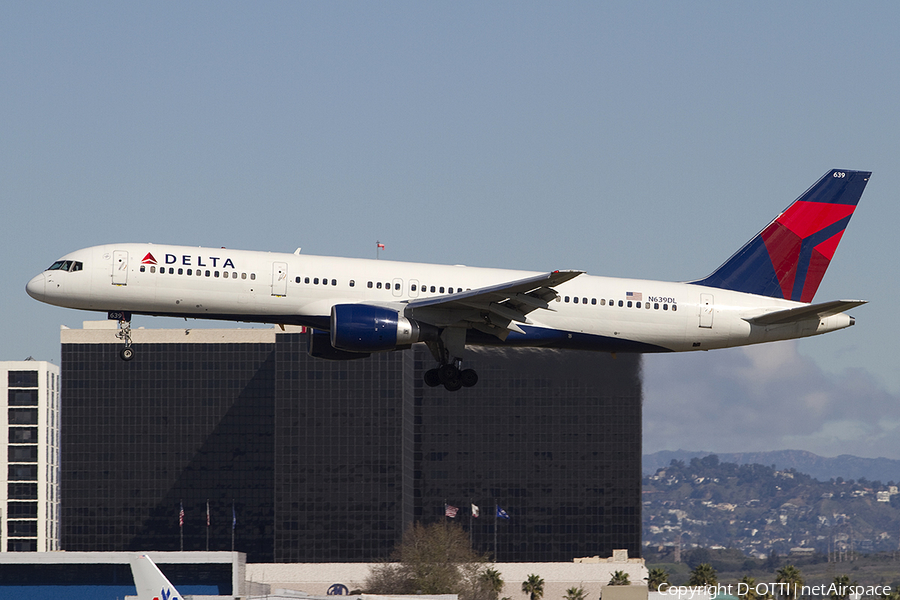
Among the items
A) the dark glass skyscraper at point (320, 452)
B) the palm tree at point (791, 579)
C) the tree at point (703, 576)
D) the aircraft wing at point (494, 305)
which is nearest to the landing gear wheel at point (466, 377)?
the aircraft wing at point (494, 305)

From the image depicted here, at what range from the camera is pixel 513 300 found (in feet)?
149

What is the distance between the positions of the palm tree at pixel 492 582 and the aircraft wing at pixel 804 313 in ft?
236

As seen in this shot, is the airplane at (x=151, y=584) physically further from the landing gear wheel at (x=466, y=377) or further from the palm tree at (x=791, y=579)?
the palm tree at (x=791, y=579)

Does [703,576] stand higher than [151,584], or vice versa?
[151,584]

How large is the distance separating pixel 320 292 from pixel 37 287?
9.84 m

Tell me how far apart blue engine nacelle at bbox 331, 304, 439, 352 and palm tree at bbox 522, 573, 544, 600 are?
9636 centimetres

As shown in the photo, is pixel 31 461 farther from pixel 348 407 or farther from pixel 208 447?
pixel 348 407

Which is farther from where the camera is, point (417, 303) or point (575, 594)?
point (575, 594)

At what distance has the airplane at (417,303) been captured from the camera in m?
45.6

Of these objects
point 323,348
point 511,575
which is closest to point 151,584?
point 323,348

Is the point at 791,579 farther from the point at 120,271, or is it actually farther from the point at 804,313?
the point at 120,271

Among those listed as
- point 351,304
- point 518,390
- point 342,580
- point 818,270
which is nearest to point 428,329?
point 351,304

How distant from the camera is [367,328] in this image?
44.7 metres

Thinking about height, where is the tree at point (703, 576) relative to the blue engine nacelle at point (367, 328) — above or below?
below
